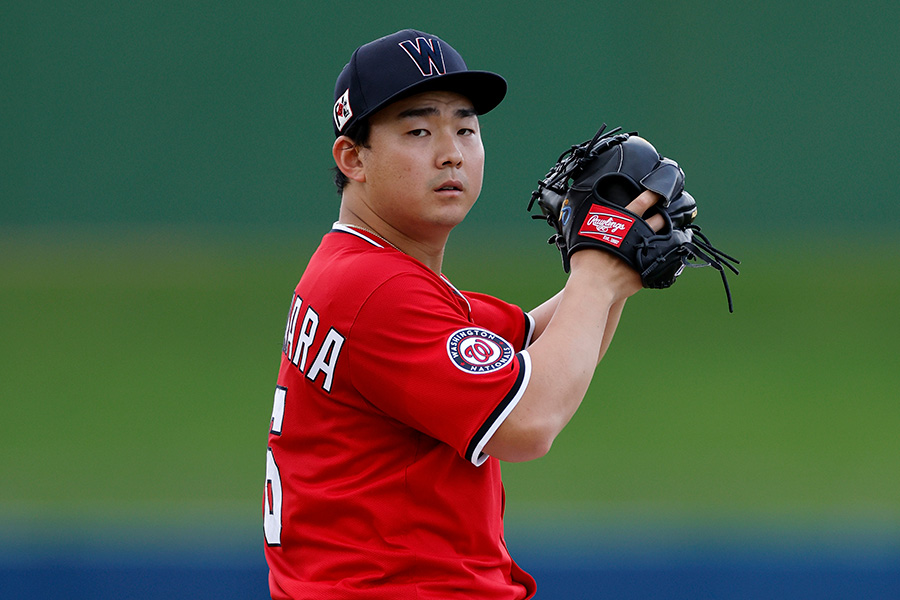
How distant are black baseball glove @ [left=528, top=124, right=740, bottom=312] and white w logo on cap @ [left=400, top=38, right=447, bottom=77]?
382mm

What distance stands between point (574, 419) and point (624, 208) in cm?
690

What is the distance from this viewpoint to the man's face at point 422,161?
222 centimetres

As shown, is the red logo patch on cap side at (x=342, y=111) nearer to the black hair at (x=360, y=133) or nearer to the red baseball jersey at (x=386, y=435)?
the black hair at (x=360, y=133)

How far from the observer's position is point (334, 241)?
231 centimetres

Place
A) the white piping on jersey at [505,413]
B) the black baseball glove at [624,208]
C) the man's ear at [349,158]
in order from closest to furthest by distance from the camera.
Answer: the white piping on jersey at [505,413] → the black baseball glove at [624,208] → the man's ear at [349,158]

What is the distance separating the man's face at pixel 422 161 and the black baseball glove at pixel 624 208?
233 mm

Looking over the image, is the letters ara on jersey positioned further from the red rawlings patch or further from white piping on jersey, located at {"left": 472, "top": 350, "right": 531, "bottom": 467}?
the red rawlings patch

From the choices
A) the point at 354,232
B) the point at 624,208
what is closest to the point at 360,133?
the point at 354,232

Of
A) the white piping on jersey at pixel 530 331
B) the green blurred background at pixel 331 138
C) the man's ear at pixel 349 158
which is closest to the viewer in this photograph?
the man's ear at pixel 349 158

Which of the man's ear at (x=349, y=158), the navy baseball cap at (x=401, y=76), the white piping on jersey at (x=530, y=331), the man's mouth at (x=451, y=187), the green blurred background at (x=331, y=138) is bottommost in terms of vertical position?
the white piping on jersey at (x=530, y=331)

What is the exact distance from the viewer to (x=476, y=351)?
202 cm

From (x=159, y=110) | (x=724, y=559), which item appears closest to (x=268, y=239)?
(x=159, y=110)

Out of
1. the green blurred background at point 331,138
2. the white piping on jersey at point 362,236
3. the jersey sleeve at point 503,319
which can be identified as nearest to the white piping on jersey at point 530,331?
the jersey sleeve at point 503,319

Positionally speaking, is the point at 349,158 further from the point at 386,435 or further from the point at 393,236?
the point at 386,435
